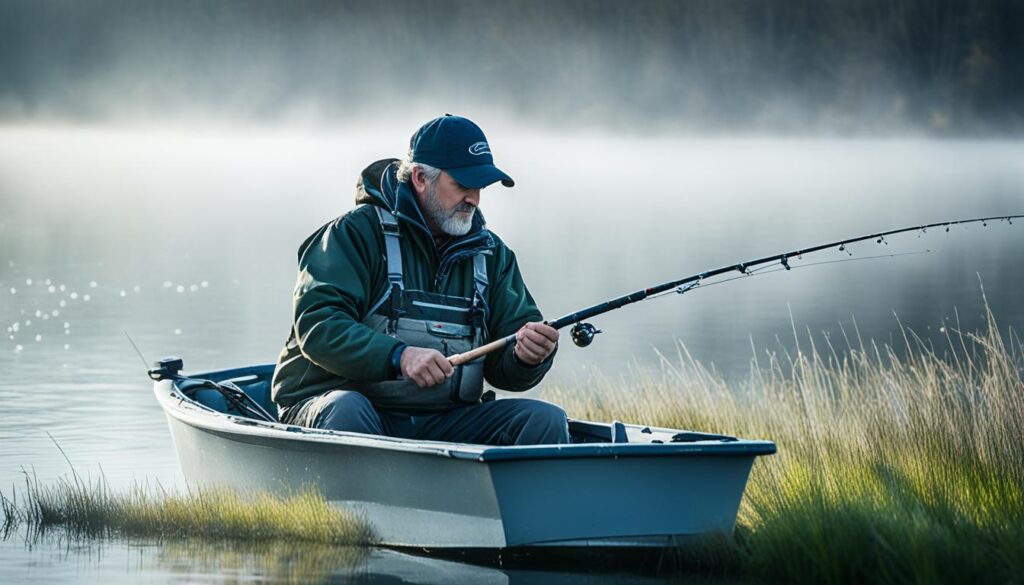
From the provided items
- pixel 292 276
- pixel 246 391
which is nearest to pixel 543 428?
pixel 246 391

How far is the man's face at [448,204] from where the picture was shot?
24.0 ft

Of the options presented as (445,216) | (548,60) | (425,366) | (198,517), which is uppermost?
(548,60)

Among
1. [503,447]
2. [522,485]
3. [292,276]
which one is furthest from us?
[292,276]

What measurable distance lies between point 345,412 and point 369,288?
507mm

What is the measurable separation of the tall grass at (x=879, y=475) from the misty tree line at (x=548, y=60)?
142m

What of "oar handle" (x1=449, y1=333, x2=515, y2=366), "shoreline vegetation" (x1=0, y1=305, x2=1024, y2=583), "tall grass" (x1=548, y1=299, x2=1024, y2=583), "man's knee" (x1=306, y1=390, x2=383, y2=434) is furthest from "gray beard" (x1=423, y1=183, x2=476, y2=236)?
"tall grass" (x1=548, y1=299, x2=1024, y2=583)

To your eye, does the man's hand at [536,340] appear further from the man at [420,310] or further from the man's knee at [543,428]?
the man's knee at [543,428]

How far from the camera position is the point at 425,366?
6836mm

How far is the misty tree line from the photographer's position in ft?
495

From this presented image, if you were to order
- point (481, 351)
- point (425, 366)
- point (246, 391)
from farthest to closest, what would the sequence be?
point (246, 391) < point (481, 351) < point (425, 366)

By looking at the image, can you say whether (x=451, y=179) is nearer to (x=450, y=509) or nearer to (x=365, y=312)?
(x=365, y=312)

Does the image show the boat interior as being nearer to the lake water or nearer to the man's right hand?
the man's right hand

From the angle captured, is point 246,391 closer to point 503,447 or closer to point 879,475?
point 503,447

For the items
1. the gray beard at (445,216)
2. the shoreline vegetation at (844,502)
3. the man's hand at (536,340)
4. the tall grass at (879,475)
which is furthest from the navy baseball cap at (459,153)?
the tall grass at (879,475)
